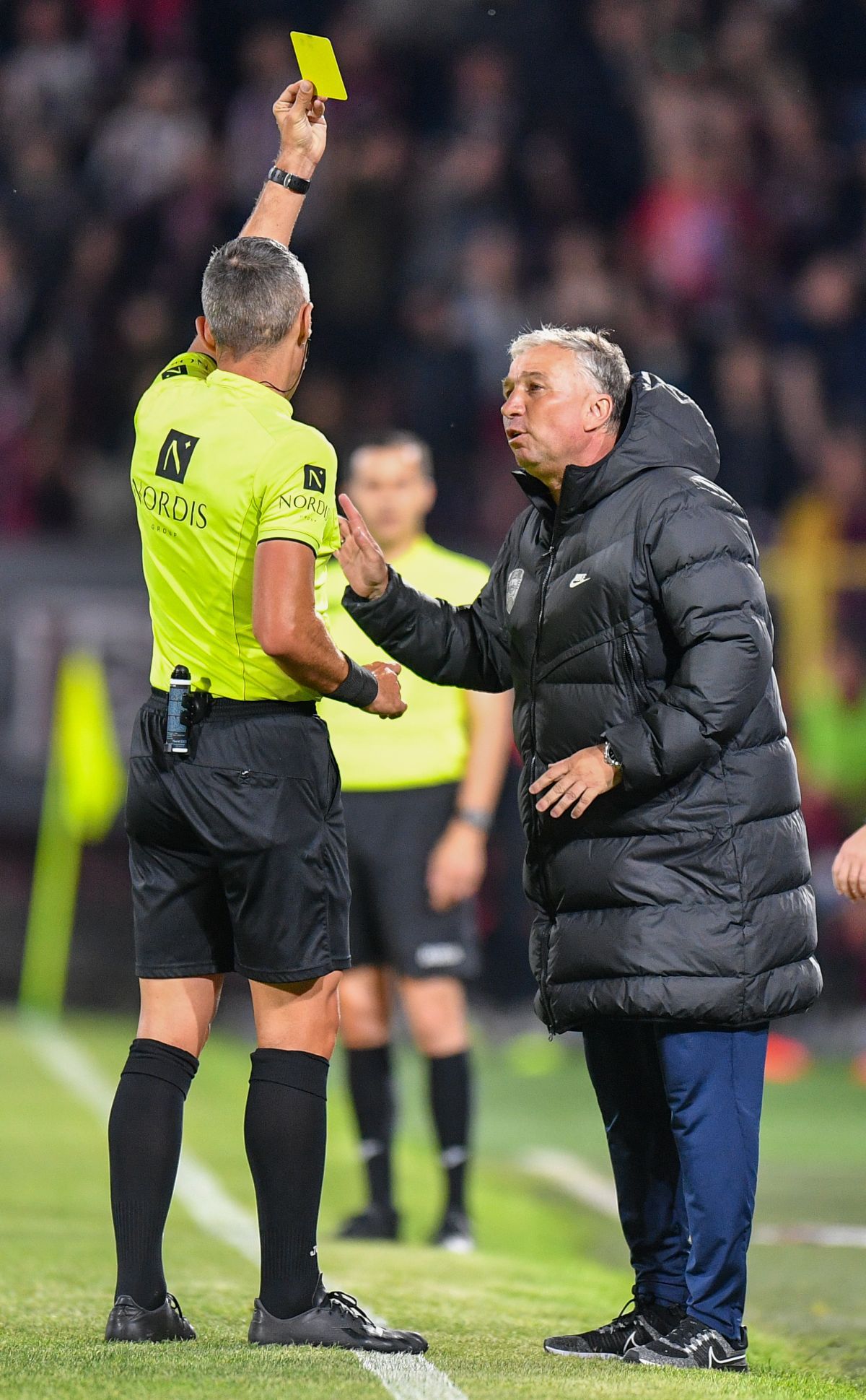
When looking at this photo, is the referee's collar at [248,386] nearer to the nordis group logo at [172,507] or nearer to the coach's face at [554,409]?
the nordis group logo at [172,507]

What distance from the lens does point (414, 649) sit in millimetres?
4293

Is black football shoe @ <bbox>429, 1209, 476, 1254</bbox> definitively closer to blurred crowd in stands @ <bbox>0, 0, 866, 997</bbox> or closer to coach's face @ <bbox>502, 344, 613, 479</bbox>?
coach's face @ <bbox>502, 344, 613, 479</bbox>

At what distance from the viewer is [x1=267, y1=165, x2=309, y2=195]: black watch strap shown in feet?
13.7

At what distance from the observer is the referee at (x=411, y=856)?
6.12 m

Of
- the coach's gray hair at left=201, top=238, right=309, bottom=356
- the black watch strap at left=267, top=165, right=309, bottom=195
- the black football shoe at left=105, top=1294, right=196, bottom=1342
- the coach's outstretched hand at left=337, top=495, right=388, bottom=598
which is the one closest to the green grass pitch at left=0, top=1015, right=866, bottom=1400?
the black football shoe at left=105, top=1294, right=196, bottom=1342

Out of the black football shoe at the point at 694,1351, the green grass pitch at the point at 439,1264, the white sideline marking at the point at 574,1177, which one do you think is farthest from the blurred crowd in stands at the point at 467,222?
the black football shoe at the point at 694,1351

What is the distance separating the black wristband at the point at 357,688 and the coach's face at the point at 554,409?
1.86ft

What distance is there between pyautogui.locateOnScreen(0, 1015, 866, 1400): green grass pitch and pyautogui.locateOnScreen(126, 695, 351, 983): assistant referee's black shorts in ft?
2.35

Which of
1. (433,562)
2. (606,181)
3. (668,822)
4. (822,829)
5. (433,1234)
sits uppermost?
(606,181)

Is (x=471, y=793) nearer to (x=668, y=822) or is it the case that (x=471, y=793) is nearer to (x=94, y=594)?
(x=668, y=822)

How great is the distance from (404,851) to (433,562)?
904mm

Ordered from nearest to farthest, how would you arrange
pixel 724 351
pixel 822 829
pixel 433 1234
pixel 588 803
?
pixel 588 803
pixel 433 1234
pixel 822 829
pixel 724 351

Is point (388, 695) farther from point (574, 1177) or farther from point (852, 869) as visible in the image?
point (574, 1177)

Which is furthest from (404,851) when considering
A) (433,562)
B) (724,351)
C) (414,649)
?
(724,351)
